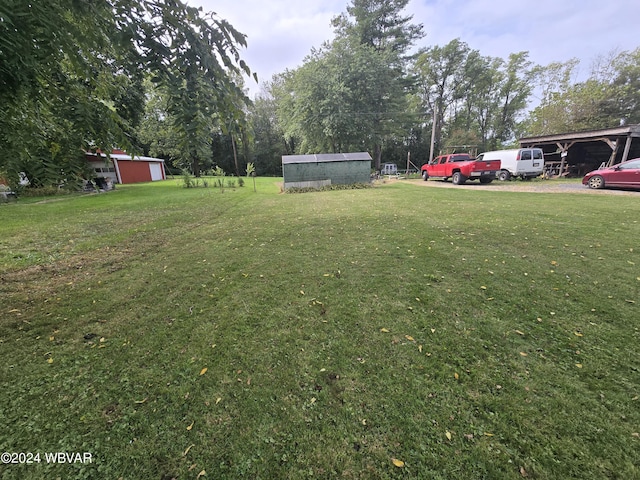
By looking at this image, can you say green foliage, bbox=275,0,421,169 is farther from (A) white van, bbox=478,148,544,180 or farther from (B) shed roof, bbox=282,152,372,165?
(A) white van, bbox=478,148,544,180

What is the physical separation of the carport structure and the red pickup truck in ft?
19.2

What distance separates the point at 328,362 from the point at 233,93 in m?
2.29

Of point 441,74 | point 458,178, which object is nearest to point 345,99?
point 458,178

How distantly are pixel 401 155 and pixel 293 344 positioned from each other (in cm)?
4167

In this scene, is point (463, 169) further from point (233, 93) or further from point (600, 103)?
point (600, 103)

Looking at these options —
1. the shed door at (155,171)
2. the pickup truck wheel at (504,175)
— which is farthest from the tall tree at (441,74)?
the shed door at (155,171)

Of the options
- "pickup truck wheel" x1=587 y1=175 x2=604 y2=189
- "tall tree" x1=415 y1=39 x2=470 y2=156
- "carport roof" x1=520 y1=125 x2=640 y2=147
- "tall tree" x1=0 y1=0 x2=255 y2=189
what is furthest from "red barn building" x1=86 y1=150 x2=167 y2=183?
"tall tree" x1=415 y1=39 x2=470 y2=156

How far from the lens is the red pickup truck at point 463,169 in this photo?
14.8 meters

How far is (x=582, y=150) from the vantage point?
19.5 meters

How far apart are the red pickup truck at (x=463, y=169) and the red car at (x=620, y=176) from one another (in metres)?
4.01

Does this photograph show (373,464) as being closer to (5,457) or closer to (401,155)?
(5,457)

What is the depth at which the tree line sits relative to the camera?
191 cm

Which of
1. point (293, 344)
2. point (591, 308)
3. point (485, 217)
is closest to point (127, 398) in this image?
point (293, 344)

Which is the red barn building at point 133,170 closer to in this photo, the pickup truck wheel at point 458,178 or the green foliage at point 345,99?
the green foliage at point 345,99
